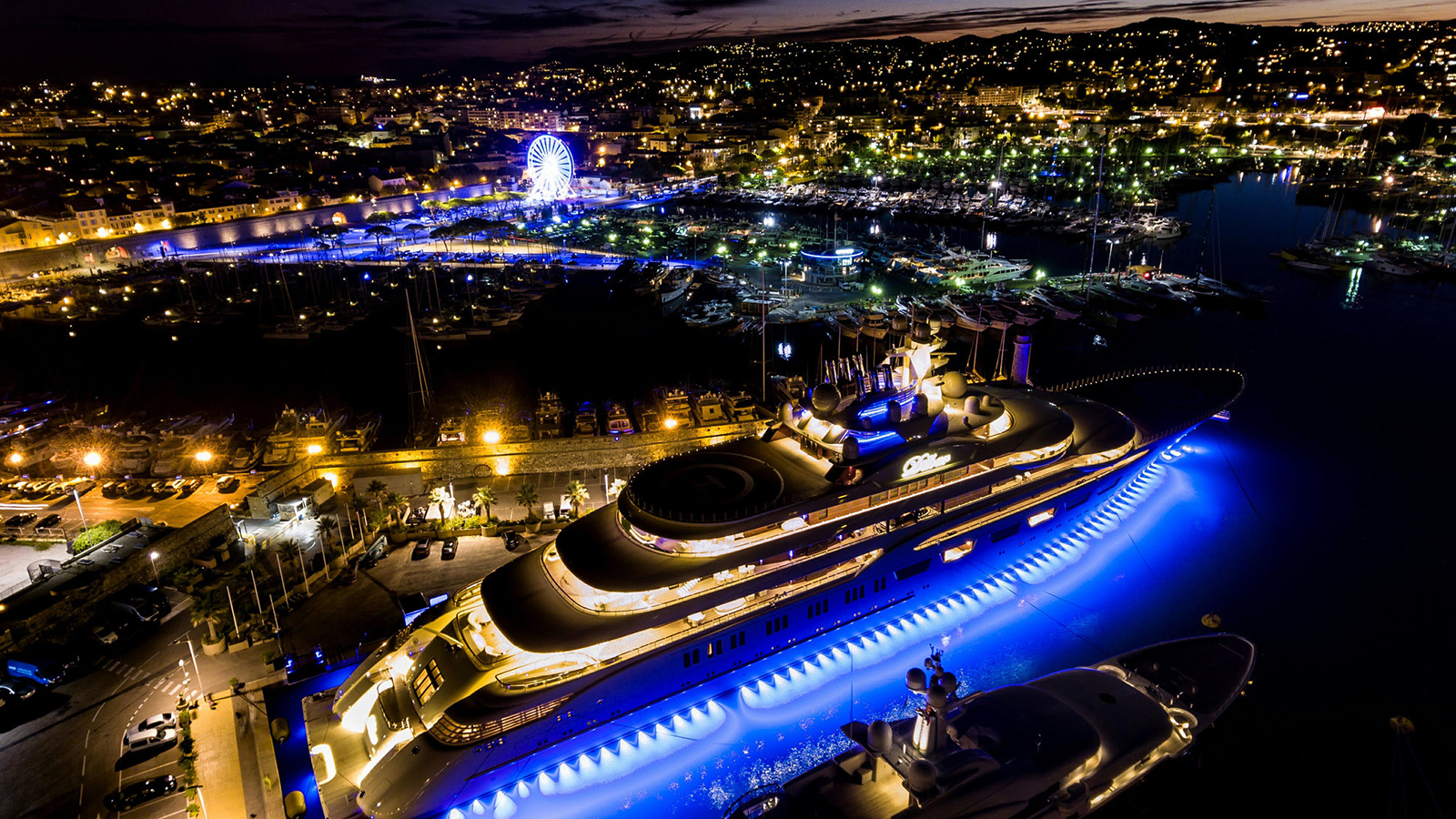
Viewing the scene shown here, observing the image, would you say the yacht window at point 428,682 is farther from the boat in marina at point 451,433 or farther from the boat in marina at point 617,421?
the boat in marina at point 617,421

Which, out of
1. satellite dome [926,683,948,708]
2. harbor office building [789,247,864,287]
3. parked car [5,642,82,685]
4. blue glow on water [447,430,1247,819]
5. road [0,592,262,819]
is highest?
harbor office building [789,247,864,287]

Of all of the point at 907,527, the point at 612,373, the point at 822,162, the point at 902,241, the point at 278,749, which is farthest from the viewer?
the point at 822,162

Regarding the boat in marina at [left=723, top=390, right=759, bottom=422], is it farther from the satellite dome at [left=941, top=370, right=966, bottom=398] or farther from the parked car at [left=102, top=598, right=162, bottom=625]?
the parked car at [left=102, top=598, right=162, bottom=625]

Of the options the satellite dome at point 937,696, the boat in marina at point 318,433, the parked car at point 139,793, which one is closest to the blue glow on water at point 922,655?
the satellite dome at point 937,696

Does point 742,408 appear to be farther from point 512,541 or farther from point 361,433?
point 361,433

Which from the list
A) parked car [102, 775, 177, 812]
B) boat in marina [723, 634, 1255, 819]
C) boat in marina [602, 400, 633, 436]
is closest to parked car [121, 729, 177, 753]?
parked car [102, 775, 177, 812]

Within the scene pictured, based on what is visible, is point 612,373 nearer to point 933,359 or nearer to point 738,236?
point 933,359

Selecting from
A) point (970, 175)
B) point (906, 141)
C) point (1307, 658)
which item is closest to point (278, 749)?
point (1307, 658)
